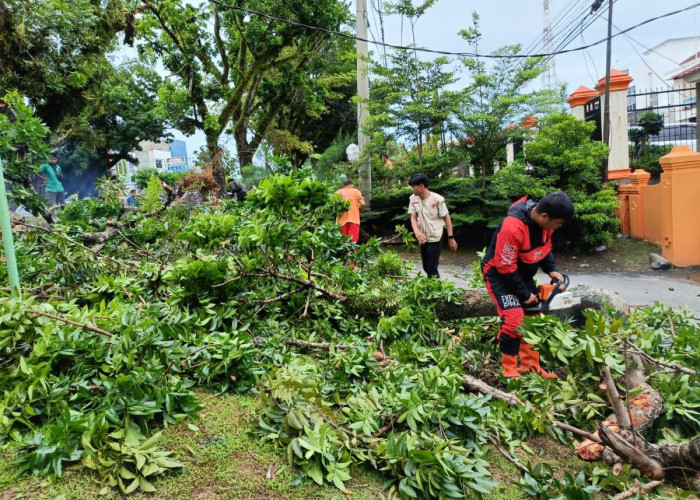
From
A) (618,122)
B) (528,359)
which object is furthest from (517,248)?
(618,122)

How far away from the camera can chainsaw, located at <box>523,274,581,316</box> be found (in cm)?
403

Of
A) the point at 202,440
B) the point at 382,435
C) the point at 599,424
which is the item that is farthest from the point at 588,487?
the point at 202,440

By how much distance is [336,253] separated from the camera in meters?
5.03

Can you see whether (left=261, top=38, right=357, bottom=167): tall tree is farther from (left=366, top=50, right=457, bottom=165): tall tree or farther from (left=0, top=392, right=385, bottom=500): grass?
(left=0, top=392, right=385, bottom=500): grass

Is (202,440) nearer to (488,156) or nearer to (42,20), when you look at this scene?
(488,156)

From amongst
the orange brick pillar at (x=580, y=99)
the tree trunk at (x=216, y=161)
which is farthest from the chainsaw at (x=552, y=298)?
the tree trunk at (x=216, y=161)

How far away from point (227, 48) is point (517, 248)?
47.9 ft

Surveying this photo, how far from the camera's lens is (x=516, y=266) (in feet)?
13.0

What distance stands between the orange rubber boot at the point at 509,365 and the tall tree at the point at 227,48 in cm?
1212

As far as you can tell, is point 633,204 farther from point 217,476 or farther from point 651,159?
point 217,476

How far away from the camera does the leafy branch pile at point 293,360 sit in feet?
7.45

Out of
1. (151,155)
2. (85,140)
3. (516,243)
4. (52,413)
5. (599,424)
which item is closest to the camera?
(52,413)

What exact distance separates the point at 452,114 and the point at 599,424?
9.35 meters

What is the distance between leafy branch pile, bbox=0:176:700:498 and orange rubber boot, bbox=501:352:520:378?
5.2 inches
